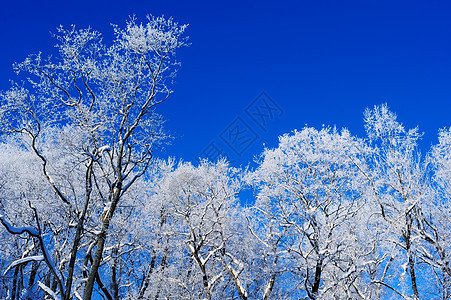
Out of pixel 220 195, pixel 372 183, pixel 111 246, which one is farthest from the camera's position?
pixel 220 195

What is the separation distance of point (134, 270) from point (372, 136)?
12437 mm

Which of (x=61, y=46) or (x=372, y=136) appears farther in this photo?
(x=372, y=136)

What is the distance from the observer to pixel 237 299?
16.4m

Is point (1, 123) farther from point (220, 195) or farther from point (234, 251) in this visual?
point (234, 251)

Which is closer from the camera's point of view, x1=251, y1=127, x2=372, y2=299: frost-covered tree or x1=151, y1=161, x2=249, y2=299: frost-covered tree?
x1=251, y1=127, x2=372, y2=299: frost-covered tree

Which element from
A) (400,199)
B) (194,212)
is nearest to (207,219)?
(194,212)

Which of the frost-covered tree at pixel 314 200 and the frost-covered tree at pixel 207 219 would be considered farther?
the frost-covered tree at pixel 207 219

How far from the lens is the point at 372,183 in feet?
36.5

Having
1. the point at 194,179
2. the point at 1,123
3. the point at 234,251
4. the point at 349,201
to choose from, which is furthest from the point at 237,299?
the point at 1,123

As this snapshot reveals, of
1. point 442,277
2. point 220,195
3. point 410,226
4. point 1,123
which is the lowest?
point 442,277

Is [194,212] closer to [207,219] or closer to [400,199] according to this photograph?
[207,219]

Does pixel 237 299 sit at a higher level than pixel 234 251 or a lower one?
lower

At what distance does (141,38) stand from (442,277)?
12.0 metres

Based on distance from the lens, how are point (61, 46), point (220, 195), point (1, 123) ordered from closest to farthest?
1. point (1, 123)
2. point (61, 46)
3. point (220, 195)
